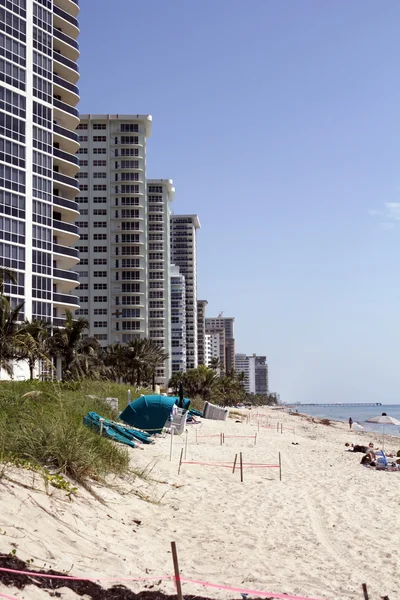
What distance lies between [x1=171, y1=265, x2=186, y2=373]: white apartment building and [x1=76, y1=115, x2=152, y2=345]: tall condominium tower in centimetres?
3635

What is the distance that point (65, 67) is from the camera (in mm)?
68562

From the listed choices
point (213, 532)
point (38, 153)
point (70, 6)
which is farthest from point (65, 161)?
point (213, 532)

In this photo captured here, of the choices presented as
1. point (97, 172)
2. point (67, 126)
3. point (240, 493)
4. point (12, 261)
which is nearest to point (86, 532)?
point (240, 493)

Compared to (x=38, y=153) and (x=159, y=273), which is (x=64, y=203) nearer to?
(x=38, y=153)

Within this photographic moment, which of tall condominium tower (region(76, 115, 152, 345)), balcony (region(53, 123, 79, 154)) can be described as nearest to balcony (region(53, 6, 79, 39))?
balcony (region(53, 123, 79, 154))

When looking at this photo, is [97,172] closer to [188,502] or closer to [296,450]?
[296,450]

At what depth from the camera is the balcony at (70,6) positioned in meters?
69.9

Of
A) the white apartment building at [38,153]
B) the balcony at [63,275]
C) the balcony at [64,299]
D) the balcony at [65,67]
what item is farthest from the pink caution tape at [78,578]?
the balcony at [65,67]

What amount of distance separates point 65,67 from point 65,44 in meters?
2.51

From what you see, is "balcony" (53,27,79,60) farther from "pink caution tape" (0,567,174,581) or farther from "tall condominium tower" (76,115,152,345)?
"pink caution tape" (0,567,174,581)

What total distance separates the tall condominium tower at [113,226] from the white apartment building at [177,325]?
3635 cm

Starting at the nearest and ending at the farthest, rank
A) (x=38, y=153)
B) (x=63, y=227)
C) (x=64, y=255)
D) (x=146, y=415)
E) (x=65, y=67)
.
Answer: (x=146, y=415), (x=38, y=153), (x=64, y=255), (x=63, y=227), (x=65, y=67)

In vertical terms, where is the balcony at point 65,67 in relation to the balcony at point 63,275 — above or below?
above

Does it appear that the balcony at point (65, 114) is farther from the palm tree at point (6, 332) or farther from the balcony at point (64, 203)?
the palm tree at point (6, 332)
